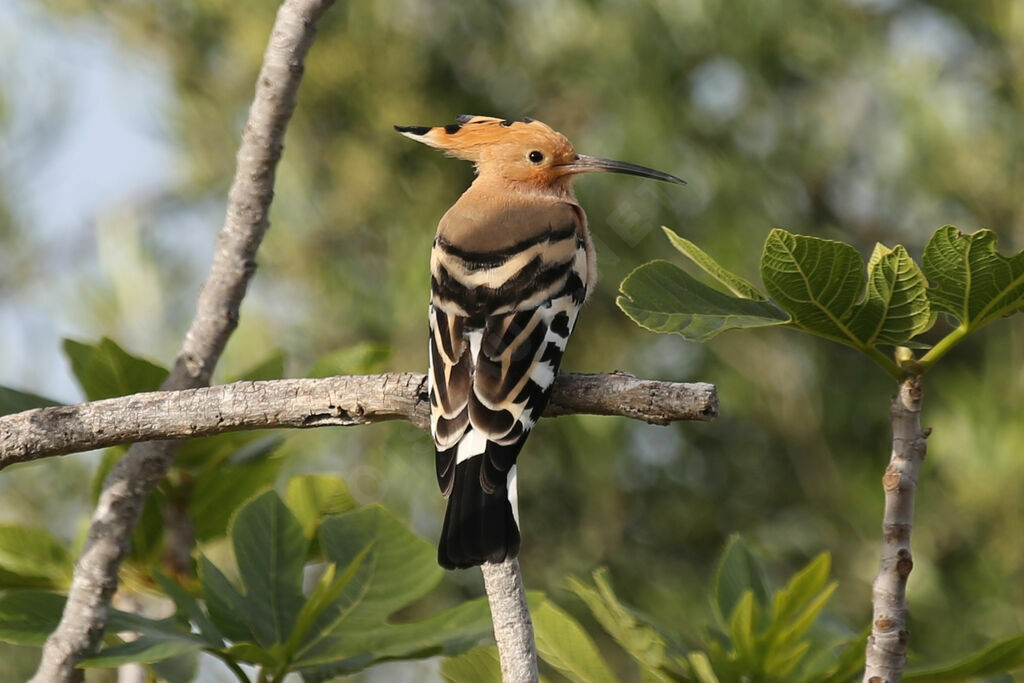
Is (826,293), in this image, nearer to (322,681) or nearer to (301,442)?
(322,681)

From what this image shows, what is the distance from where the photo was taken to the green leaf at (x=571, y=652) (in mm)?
1040

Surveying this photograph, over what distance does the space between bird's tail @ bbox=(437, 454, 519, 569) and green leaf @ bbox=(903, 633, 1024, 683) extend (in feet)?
1.16

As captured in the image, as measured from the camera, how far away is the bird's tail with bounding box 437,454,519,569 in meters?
1.04

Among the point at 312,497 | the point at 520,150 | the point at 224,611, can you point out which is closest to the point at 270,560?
the point at 224,611

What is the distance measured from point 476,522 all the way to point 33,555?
473mm

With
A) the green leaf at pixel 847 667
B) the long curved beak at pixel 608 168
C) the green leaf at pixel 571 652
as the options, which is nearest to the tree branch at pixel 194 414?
the green leaf at pixel 571 652

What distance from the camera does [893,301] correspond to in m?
0.88

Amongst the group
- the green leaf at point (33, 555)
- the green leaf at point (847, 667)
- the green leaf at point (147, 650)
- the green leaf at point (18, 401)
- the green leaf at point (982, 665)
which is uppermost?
the green leaf at point (18, 401)

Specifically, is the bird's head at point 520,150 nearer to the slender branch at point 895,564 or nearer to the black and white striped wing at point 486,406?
the black and white striped wing at point 486,406

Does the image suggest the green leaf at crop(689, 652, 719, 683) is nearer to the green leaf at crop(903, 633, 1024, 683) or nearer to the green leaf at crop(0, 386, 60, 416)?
the green leaf at crop(903, 633, 1024, 683)

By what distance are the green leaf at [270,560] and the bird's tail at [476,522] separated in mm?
137

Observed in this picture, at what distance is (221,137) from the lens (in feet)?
9.34

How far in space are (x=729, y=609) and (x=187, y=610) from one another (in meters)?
0.51

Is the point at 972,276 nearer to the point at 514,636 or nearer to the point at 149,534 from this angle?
the point at 514,636
